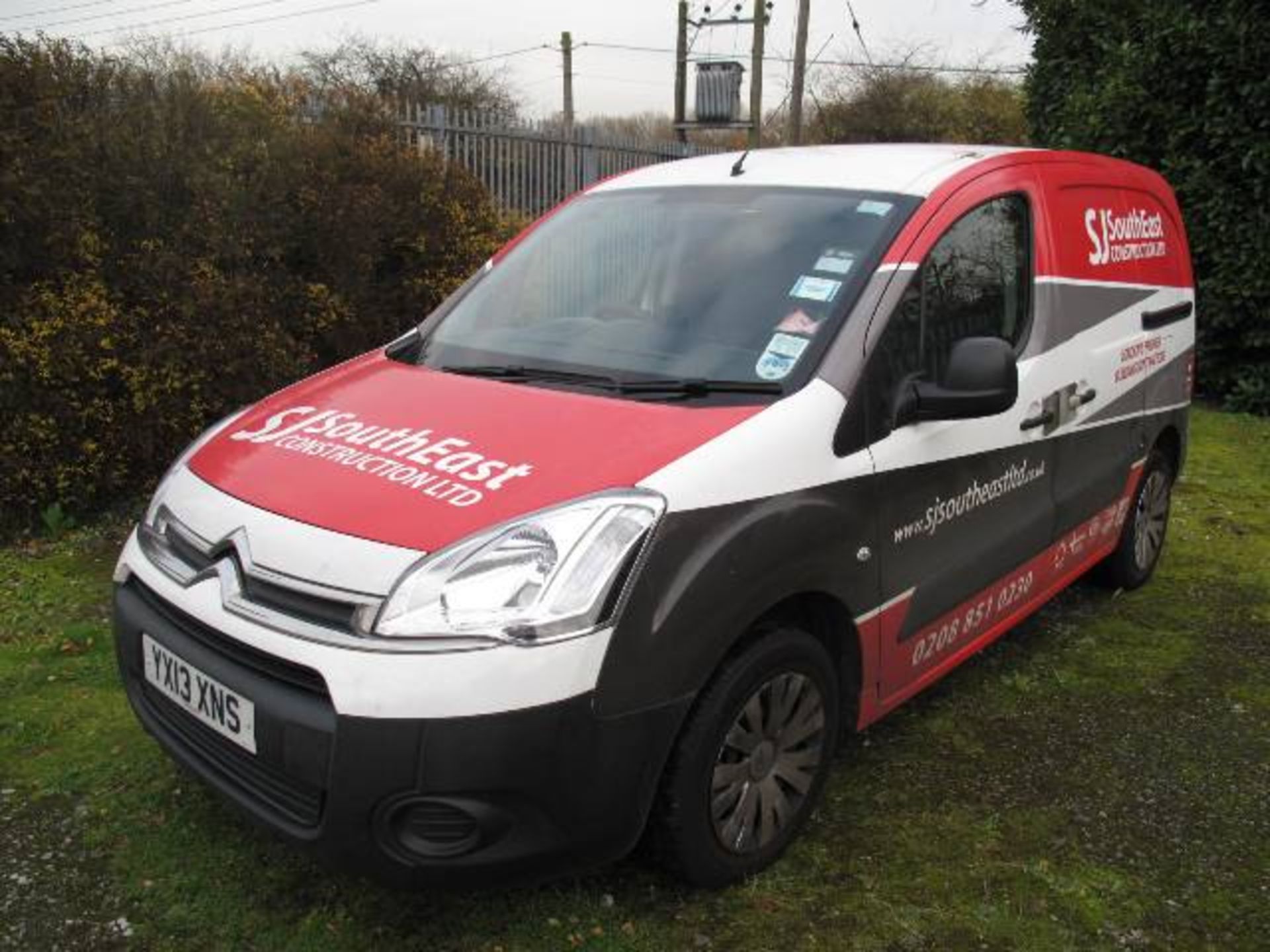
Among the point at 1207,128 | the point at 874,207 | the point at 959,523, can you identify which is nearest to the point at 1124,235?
the point at 874,207

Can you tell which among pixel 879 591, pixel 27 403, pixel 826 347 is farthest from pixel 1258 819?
pixel 27 403

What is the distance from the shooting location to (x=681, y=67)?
23766 mm

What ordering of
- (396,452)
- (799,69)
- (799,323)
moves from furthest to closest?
(799,69), (799,323), (396,452)

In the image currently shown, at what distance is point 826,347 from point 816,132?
2425 cm

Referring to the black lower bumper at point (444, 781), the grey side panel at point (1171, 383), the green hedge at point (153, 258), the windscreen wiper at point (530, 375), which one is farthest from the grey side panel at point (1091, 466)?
the green hedge at point (153, 258)

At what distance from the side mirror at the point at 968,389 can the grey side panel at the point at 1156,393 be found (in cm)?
113

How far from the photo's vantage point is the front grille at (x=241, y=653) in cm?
218

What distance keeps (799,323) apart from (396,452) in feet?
3.56

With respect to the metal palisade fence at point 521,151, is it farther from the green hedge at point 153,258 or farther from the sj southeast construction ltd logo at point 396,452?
the sj southeast construction ltd logo at point 396,452

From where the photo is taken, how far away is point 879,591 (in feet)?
9.36

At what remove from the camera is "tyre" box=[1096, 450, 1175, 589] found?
4609 millimetres

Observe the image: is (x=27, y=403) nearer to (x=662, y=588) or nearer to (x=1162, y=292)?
(x=662, y=588)

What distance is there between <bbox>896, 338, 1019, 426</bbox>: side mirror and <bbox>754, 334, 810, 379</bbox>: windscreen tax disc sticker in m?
0.30

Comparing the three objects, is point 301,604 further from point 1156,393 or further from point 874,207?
point 1156,393
